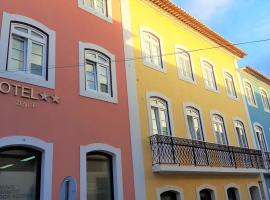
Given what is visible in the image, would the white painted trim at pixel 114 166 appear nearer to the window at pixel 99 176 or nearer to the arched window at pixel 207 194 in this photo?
the window at pixel 99 176

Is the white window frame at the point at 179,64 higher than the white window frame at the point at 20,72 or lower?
higher

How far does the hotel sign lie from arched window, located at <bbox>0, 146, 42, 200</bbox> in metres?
1.12

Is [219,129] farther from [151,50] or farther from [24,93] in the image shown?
[24,93]

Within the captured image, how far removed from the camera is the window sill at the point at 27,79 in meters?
8.09

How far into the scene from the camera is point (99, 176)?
9.66m

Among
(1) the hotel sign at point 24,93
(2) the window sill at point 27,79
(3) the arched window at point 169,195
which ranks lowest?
(3) the arched window at point 169,195

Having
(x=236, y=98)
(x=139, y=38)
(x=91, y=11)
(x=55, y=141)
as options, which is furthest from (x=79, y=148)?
(x=236, y=98)

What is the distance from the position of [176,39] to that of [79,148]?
27.5ft

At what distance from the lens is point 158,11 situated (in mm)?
14977

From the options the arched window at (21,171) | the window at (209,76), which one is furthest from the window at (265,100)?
the arched window at (21,171)

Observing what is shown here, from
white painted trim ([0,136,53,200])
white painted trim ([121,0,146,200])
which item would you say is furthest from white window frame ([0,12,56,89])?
white painted trim ([121,0,146,200])

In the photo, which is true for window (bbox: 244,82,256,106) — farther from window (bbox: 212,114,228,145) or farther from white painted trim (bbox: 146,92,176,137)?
white painted trim (bbox: 146,92,176,137)

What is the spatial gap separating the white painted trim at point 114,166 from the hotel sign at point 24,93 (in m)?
1.68

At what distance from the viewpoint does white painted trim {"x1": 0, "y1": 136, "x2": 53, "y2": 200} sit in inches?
305
